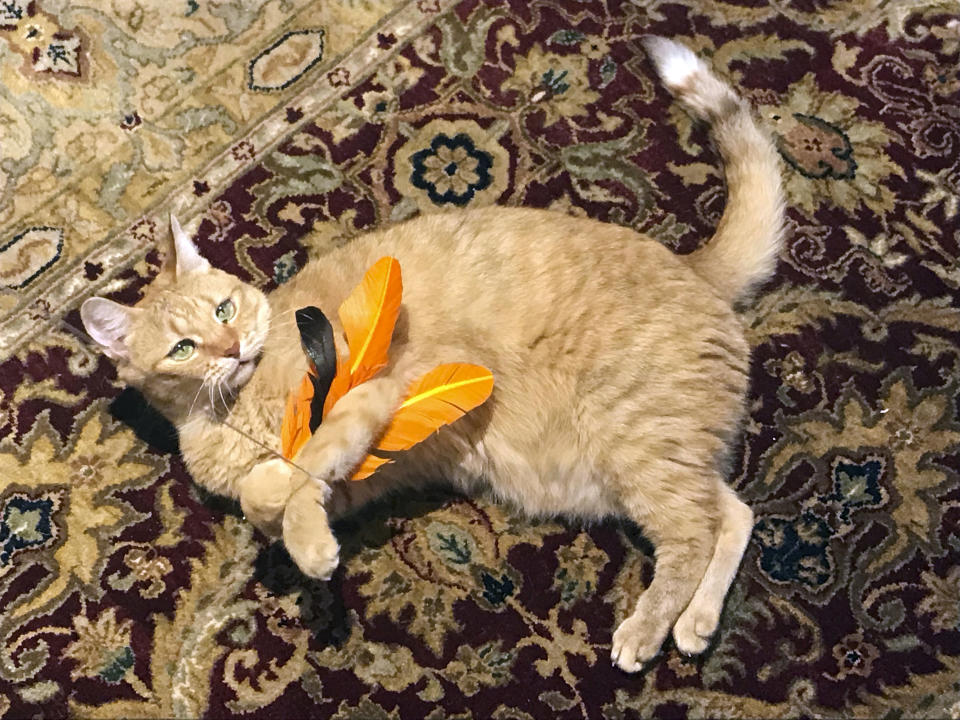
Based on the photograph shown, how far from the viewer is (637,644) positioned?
1.64 metres

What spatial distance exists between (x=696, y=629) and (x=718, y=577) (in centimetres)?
13

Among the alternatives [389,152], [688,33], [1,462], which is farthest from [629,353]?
[1,462]

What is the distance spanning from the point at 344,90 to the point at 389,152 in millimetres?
256

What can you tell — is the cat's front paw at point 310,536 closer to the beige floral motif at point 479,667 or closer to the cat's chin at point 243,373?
the cat's chin at point 243,373

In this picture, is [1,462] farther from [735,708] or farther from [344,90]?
[735,708]

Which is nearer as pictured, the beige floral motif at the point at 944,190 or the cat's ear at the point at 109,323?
the cat's ear at the point at 109,323

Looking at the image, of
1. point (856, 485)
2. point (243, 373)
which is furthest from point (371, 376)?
point (856, 485)

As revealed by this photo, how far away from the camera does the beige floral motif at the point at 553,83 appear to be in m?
2.21

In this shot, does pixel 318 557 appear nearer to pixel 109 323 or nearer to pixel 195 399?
pixel 195 399

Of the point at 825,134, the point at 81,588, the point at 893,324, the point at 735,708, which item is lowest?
the point at 735,708

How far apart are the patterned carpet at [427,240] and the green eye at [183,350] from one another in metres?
0.44

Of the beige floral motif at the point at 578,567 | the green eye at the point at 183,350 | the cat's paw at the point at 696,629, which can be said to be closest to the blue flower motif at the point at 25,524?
the green eye at the point at 183,350

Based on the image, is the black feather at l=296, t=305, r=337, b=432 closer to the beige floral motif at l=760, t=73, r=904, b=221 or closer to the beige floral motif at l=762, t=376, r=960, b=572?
the beige floral motif at l=762, t=376, r=960, b=572

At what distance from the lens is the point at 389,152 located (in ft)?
7.12
